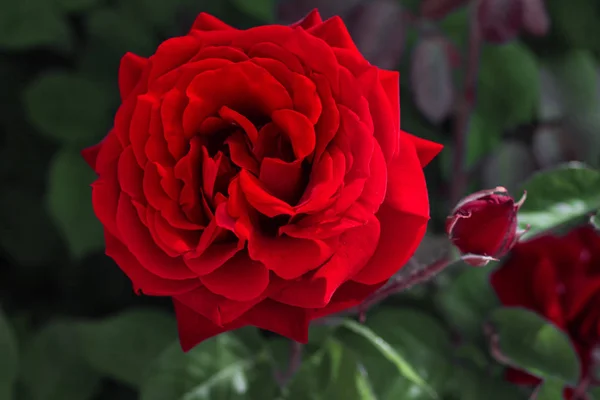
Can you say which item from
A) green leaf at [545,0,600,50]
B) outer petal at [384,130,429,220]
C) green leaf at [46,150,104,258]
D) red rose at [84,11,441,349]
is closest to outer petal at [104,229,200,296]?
red rose at [84,11,441,349]

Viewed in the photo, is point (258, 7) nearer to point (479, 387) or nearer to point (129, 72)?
point (129, 72)

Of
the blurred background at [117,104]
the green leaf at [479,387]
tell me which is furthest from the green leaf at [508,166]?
the green leaf at [479,387]

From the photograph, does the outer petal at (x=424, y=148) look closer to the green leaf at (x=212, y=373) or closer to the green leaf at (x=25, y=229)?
the green leaf at (x=212, y=373)

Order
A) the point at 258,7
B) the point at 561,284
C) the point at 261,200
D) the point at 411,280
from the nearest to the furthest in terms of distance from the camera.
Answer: the point at 261,200 < the point at 411,280 < the point at 561,284 < the point at 258,7

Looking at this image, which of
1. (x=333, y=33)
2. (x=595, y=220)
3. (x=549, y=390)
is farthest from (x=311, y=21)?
(x=549, y=390)

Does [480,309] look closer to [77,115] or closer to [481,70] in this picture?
[481,70]
